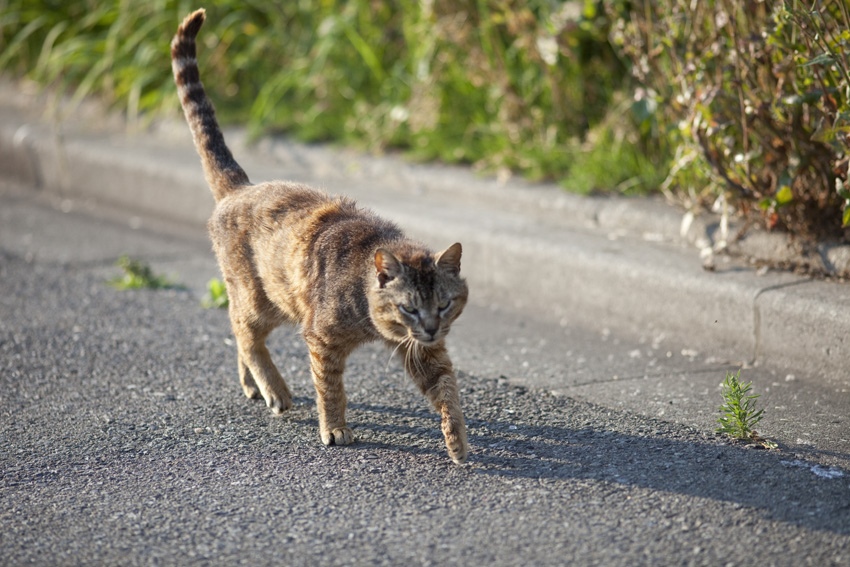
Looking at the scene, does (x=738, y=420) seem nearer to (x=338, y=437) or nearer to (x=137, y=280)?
(x=338, y=437)

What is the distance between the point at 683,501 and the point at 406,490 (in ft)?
3.05

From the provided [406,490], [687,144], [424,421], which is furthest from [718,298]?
[406,490]

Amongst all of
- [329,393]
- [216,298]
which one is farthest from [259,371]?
[216,298]

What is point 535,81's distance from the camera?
20.9ft

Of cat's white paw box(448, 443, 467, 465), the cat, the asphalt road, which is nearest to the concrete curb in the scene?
the asphalt road

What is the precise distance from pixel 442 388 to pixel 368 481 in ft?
1.58

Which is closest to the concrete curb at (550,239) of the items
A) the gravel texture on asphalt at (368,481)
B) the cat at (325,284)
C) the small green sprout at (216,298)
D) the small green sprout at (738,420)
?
the small green sprout at (738,420)

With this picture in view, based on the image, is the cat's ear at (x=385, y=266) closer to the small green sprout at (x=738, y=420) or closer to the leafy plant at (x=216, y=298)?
the small green sprout at (x=738, y=420)

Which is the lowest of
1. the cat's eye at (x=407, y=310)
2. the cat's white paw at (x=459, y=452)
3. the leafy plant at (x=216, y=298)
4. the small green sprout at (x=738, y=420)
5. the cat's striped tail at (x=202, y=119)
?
the leafy plant at (x=216, y=298)

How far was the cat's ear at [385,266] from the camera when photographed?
11.1 ft

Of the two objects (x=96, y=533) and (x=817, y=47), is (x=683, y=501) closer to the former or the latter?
(x=96, y=533)

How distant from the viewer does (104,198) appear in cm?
822

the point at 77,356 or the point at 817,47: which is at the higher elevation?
the point at 817,47

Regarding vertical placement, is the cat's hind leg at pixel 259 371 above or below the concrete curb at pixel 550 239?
below
